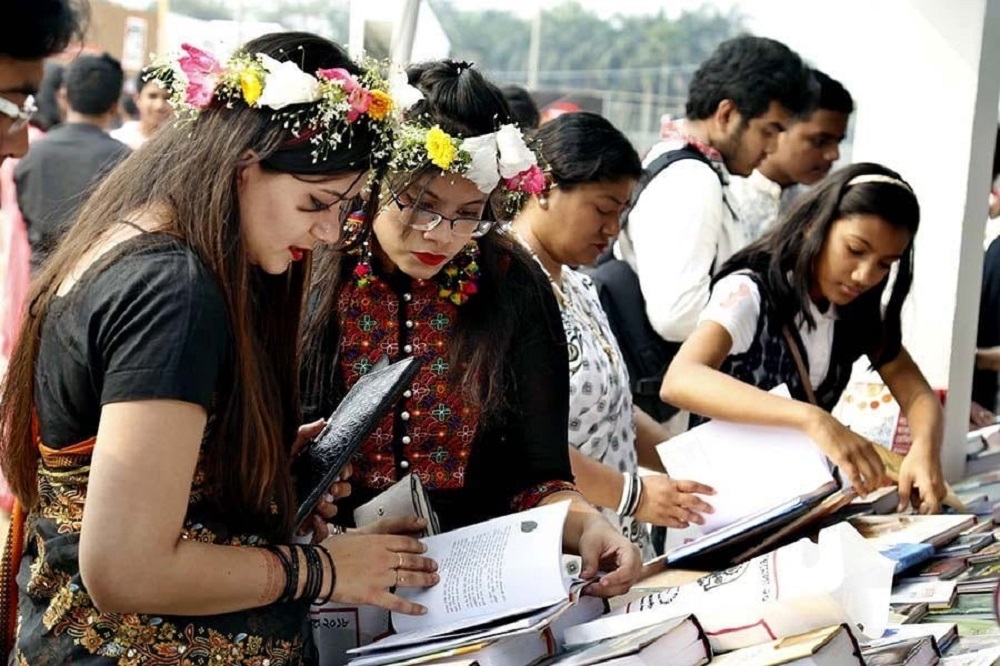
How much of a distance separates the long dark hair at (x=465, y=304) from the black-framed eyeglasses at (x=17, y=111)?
499 millimetres

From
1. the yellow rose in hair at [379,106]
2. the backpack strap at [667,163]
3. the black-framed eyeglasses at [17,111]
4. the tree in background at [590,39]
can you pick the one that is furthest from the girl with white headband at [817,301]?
the tree in background at [590,39]

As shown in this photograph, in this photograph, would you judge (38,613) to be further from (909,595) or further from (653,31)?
(653,31)

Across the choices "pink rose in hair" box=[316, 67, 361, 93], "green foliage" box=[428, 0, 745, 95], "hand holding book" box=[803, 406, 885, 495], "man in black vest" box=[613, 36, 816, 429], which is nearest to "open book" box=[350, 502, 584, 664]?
"pink rose in hair" box=[316, 67, 361, 93]

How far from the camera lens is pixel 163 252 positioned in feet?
4.32

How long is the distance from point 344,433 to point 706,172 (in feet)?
6.50

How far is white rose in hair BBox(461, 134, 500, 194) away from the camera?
180 centimetres

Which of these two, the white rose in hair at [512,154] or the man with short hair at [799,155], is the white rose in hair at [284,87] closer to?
the white rose in hair at [512,154]

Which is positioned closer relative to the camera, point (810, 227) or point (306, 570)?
point (306, 570)

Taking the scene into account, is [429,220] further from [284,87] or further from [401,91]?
[284,87]

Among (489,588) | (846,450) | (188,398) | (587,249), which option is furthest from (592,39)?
(188,398)

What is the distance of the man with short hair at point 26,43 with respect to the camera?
1373mm

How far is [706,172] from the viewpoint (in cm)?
331

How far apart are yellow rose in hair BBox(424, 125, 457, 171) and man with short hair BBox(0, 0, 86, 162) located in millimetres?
470

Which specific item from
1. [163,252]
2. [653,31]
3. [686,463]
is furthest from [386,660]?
[653,31]
